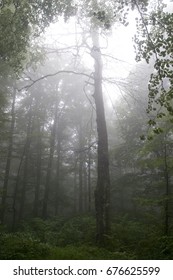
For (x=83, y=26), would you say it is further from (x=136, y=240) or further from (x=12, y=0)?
(x=136, y=240)

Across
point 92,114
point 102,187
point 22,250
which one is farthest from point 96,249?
point 92,114

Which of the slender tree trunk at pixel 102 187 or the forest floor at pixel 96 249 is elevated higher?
the slender tree trunk at pixel 102 187

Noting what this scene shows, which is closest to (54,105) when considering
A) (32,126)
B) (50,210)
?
(32,126)

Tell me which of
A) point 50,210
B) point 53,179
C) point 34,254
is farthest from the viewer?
point 50,210

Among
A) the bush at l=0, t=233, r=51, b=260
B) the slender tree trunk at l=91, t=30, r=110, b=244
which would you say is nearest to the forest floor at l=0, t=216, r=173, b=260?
the bush at l=0, t=233, r=51, b=260

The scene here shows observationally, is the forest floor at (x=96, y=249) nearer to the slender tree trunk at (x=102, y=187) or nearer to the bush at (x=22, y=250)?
the bush at (x=22, y=250)

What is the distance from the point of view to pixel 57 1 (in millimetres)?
10180

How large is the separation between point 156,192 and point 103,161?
33.5ft

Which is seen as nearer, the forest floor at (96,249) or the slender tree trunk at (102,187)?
the forest floor at (96,249)

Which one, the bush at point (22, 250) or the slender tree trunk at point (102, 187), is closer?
the bush at point (22, 250)

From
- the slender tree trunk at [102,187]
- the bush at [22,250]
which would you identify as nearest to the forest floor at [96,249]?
the bush at [22,250]

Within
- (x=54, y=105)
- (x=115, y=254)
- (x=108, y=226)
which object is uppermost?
(x=54, y=105)

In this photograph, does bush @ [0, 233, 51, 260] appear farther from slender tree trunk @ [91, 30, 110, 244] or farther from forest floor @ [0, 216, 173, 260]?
slender tree trunk @ [91, 30, 110, 244]

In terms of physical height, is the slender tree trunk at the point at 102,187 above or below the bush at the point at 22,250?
above
